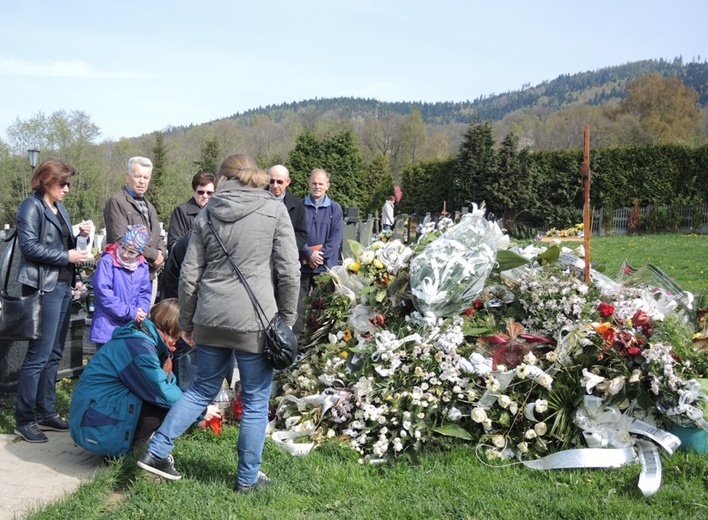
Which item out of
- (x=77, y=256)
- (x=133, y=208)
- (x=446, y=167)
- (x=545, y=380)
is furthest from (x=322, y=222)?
(x=446, y=167)

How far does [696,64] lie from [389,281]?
221m

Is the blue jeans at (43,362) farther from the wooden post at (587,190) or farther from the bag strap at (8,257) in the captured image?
the wooden post at (587,190)

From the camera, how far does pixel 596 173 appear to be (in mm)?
27844

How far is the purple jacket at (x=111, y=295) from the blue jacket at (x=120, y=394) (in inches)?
26.3

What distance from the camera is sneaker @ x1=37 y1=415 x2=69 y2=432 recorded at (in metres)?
4.47

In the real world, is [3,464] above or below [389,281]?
below

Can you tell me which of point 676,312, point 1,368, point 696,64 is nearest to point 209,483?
point 1,368

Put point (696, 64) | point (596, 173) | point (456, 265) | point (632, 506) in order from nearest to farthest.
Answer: point (632, 506)
point (456, 265)
point (596, 173)
point (696, 64)

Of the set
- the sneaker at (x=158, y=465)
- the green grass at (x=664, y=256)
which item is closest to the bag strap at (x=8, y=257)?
the sneaker at (x=158, y=465)

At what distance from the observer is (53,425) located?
176 inches

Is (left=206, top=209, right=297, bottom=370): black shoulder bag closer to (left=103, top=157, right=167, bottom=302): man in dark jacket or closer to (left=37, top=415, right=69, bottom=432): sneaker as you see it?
(left=103, top=157, right=167, bottom=302): man in dark jacket

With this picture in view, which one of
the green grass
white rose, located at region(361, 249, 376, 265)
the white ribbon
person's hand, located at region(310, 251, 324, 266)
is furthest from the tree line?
the white ribbon

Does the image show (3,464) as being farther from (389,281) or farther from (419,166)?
(419,166)

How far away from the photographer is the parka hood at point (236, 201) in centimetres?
324
